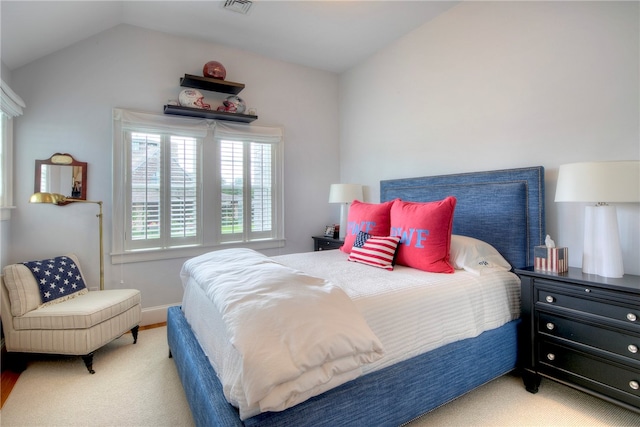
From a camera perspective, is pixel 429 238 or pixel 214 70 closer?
pixel 429 238

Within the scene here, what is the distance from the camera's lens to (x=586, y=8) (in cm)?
203

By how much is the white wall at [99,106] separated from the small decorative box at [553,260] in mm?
2749

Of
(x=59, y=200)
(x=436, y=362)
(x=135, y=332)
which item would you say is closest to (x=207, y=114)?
(x=59, y=200)

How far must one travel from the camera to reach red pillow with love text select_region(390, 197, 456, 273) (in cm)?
212

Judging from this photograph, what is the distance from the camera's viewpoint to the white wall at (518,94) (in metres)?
1.92

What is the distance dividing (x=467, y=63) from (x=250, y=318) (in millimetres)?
2776

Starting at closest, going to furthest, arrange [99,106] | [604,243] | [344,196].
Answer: [604,243]
[99,106]
[344,196]

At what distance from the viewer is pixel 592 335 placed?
66.9 inches

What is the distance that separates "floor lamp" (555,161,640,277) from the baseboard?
350 centimetres

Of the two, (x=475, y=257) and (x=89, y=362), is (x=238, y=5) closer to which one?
(x=475, y=257)

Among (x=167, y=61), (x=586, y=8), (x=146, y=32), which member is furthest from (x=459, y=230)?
(x=146, y=32)

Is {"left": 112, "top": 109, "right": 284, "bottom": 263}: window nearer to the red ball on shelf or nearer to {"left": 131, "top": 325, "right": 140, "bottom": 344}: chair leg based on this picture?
the red ball on shelf

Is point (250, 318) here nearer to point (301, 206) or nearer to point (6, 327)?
point (6, 327)

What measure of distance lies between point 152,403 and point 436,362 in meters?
1.69
